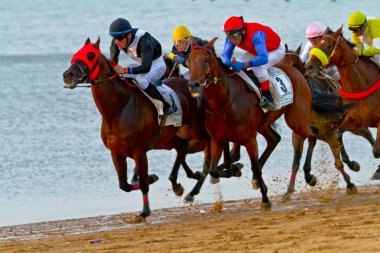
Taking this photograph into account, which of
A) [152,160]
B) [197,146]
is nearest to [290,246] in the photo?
[197,146]

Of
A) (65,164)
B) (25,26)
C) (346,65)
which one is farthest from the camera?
(25,26)

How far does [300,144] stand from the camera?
1377 centimetres

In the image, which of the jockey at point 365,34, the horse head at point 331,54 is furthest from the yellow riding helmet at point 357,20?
the horse head at point 331,54

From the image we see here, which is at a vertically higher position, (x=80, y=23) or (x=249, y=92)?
(x=80, y=23)

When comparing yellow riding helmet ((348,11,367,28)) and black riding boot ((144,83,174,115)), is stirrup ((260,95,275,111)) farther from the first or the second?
yellow riding helmet ((348,11,367,28))

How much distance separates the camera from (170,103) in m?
12.1

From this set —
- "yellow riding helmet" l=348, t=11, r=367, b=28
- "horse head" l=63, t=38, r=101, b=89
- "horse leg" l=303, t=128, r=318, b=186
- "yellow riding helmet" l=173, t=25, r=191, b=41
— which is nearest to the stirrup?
"yellow riding helmet" l=173, t=25, r=191, b=41

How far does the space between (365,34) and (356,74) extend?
0.91m

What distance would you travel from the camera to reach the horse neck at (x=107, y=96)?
1157cm

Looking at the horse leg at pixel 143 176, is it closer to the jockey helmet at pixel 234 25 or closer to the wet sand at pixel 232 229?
the wet sand at pixel 232 229

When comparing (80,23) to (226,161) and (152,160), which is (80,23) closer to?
(152,160)

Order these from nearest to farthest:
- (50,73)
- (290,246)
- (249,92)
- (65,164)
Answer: (290,246), (249,92), (65,164), (50,73)

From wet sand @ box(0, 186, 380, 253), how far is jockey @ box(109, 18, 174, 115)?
1401 mm

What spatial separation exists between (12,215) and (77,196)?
1.50 m
